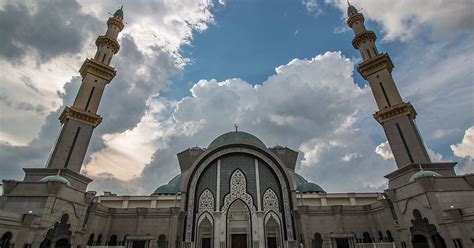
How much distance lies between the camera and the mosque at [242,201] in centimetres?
1691

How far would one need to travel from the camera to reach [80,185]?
22.6 m

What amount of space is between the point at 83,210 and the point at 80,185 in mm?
4018

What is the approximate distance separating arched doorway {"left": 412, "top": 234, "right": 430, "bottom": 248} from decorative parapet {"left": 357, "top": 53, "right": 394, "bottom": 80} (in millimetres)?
18076

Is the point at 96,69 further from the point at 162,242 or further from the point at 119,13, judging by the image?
the point at 162,242

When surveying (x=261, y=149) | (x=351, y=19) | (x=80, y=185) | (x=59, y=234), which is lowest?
(x=59, y=234)

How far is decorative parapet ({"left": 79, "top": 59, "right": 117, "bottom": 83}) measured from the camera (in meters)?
28.2

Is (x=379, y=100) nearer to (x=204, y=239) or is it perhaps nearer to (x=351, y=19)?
(x=351, y=19)

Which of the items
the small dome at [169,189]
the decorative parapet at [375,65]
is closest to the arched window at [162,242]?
the small dome at [169,189]

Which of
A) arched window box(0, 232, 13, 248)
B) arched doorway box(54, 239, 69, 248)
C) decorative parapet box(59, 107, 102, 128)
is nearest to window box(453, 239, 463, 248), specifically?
arched doorway box(54, 239, 69, 248)

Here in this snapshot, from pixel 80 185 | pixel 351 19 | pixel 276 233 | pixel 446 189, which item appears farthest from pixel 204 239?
pixel 351 19

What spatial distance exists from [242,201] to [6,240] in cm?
1753

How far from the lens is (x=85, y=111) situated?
26.0m

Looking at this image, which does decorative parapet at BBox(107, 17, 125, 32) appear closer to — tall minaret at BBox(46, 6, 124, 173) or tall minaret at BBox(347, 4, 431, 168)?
tall minaret at BBox(46, 6, 124, 173)

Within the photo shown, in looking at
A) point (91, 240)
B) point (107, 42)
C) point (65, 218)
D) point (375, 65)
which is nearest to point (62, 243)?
point (65, 218)
